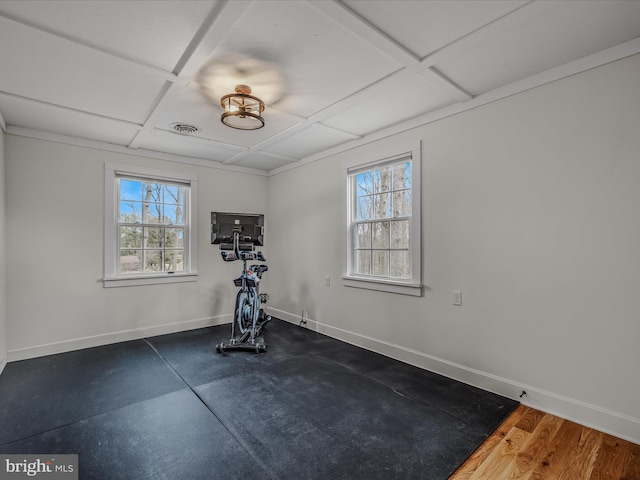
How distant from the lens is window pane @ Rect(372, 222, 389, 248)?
142 inches

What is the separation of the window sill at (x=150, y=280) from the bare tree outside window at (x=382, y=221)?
2.42m

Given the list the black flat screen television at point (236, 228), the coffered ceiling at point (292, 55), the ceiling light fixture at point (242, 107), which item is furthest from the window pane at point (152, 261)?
the ceiling light fixture at point (242, 107)

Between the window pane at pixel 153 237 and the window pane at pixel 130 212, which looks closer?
the window pane at pixel 130 212

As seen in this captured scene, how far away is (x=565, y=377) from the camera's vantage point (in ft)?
7.36

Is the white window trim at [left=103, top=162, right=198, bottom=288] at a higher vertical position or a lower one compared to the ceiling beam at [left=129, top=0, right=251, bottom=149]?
lower

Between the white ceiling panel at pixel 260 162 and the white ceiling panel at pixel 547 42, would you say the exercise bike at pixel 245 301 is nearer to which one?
the white ceiling panel at pixel 260 162

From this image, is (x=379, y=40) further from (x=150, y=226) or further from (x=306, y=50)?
(x=150, y=226)

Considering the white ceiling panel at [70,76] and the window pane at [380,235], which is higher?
the white ceiling panel at [70,76]

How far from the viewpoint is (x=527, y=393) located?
2410 mm

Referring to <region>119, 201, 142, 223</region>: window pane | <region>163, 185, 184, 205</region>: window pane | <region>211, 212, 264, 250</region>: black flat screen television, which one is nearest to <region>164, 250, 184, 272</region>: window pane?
<region>119, 201, 142, 223</region>: window pane

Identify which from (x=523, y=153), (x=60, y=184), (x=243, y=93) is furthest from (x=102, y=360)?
(x=523, y=153)

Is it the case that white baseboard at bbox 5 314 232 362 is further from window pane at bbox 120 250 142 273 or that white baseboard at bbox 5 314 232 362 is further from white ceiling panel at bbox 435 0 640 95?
white ceiling panel at bbox 435 0 640 95

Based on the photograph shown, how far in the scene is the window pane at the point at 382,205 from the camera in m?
3.60

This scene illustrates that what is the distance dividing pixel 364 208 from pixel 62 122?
338cm
